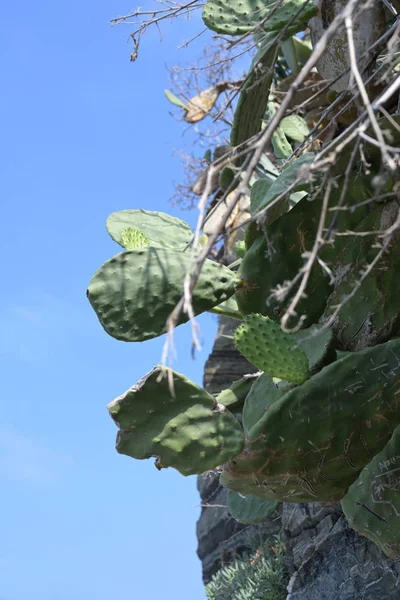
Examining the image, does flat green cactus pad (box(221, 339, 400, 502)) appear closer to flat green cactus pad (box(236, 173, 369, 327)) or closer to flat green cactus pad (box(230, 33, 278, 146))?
flat green cactus pad (box(236, 173, 369, 327))

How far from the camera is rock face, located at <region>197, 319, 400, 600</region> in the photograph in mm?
3623

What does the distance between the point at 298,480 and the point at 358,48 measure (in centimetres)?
190

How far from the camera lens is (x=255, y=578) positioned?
4.99 meters

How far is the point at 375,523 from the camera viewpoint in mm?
2988

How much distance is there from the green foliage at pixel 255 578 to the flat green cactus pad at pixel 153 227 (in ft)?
8.50

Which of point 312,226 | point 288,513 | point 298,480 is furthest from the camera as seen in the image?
point 288,513

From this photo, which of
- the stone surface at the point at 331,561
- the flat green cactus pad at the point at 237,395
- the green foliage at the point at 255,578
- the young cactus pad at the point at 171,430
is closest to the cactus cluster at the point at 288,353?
the young cactus pad at the point at 171,430

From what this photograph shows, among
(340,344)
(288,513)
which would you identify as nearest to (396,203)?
(340,344)

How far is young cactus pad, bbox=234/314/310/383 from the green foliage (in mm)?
2788

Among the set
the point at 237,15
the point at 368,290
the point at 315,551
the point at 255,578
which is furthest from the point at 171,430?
the point at 255,578

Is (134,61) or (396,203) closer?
(396,203)

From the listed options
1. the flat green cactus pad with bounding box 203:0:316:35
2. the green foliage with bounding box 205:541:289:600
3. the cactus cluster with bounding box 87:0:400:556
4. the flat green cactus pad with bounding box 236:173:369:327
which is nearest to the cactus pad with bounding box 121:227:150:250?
→ the cactus cluster with bounding box 87:0:400:556

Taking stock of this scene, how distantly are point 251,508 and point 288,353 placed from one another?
3.93 feet

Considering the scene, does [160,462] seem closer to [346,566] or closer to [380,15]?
[346,566]
